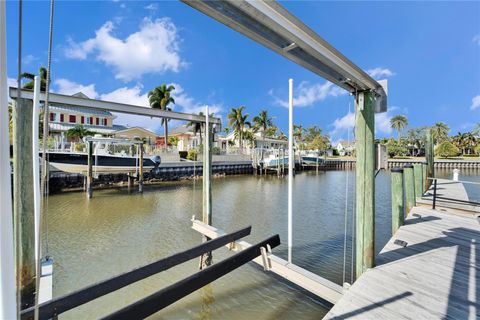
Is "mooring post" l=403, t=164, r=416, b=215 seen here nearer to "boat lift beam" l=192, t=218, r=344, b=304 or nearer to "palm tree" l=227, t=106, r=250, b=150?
"boat lift beam" l=192, t=218, r=344, b=304

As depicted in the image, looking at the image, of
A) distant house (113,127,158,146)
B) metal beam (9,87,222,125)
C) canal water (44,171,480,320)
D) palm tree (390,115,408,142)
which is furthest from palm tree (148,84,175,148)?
palm tree (390,115,408,142)

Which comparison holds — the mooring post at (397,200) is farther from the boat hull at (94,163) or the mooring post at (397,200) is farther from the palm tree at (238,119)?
the palm tree at (238,119)

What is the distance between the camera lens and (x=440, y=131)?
5719 centimetres

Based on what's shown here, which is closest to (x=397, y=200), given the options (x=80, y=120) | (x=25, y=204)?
(x=25, y=204)

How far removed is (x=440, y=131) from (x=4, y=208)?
7488cm

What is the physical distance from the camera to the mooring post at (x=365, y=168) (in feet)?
10.6

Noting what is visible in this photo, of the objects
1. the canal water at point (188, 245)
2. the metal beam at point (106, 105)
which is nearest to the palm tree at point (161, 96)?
the canal water at point (188, 245)

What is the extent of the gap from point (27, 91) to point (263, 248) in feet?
12.9

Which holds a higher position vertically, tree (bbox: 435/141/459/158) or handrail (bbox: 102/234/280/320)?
tree (bbox: 435/141/459/158)

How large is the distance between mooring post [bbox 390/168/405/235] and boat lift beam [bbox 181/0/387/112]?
3.64 m

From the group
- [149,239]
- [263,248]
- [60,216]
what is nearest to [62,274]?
[149,239]

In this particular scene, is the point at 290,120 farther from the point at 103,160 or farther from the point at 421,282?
the point at 103,160

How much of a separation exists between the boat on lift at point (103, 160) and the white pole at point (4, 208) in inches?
567

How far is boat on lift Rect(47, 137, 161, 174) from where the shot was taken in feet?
46.6
